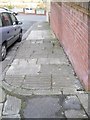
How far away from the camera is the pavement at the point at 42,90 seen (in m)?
5.57

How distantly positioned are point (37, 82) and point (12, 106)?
145 cm

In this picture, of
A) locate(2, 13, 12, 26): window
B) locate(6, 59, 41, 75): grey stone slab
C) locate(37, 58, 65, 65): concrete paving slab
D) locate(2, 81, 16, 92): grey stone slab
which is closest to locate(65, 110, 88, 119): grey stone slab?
locate(2, 81, 16, 92): grey stone slab

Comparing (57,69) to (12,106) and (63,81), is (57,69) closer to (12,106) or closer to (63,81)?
(63,81)

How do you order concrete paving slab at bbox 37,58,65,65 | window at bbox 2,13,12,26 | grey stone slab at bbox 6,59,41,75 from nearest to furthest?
grey stone slab at bbox 6,59,41,75, concrete paving slab at bbox 37,58,65,65, window at bbox 2,13,12,26

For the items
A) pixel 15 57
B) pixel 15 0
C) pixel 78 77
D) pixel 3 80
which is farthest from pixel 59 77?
pixel 15 0

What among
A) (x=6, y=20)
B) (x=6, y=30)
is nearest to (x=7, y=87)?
(x=6, y=30)

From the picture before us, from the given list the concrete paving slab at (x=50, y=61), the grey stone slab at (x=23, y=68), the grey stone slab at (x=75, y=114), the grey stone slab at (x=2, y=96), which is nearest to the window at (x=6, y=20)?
the grey stone slab at (x=23, y=68)

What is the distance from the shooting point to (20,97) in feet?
20.6

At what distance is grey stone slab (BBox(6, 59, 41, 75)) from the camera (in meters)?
8.01

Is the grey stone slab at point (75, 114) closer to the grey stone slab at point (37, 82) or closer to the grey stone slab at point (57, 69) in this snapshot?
the grey stone slab at point (37, 82)

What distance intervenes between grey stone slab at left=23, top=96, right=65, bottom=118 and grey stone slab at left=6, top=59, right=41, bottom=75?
6.06 feet

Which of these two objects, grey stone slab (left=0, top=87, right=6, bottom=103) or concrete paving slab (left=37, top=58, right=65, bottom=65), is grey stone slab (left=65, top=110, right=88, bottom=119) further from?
concrete paving slab (left=37, top=58, right=65, bottom=65)

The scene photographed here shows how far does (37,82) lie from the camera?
7148 mm

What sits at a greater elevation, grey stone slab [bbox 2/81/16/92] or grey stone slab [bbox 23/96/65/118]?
grey stone slab [bbox 2/81/16/92]
